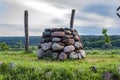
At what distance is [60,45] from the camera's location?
17766 mm

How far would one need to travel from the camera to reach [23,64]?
14078 mm

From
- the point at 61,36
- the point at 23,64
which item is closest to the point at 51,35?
the point at 61,36

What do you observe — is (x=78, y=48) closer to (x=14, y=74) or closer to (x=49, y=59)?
(x=49, y=59)

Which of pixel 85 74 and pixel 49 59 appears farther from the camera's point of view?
pixel 49 59

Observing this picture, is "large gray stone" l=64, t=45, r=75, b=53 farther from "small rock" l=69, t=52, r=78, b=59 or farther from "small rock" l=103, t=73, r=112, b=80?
"small rock" l=103, t=73, r=112, b=80

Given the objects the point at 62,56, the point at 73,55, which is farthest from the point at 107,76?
the point at 73,55

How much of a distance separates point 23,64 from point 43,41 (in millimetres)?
4361

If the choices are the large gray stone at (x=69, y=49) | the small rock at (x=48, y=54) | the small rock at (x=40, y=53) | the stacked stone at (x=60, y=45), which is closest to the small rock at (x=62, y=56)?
the stacked stone at (x=60, y=45)

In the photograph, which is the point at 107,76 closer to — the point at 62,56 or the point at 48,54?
the point at 62,56

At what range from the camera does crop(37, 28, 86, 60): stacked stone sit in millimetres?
17688

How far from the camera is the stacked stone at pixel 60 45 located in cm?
1769

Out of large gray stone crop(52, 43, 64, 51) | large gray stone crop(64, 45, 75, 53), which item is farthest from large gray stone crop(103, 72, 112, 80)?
large gray stone crop(52, 43, 64, 51)

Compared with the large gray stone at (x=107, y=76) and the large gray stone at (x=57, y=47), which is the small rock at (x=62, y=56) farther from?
the large gray stone at (x=107, y=76)

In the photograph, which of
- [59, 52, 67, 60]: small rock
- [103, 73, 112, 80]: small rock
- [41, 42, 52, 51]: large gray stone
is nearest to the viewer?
[103, 73, 112, 80]: small rock
